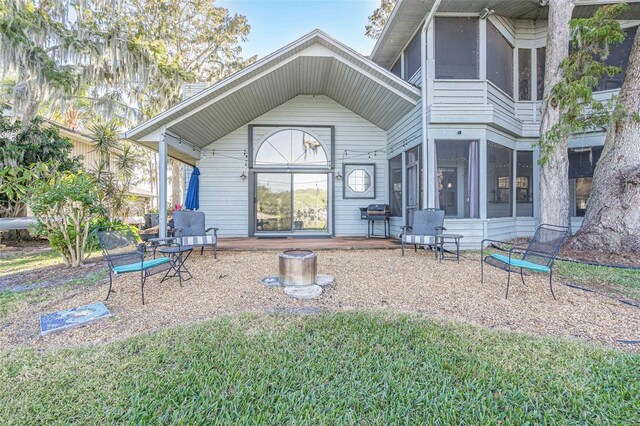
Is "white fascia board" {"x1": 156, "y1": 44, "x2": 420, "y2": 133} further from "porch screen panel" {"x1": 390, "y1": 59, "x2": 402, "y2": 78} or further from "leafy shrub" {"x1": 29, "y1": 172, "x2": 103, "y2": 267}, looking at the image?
"leafy shrub" {"x1": 29, "y1": 172, "x2": 103, "y2": 267}

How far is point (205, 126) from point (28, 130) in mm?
5892

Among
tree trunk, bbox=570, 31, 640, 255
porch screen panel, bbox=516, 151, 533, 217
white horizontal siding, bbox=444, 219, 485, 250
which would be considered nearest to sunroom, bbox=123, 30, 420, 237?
white horizontal siding, bbox=444, 219, 485, 250

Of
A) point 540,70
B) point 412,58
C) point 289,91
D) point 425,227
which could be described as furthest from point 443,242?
point 289,91

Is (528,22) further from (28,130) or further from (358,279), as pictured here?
(28,130)

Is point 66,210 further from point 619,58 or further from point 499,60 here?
point 619,58

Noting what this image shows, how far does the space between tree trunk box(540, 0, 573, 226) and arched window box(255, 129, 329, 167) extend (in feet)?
18.1

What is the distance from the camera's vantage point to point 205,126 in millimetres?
7895

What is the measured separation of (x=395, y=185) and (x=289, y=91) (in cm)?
401

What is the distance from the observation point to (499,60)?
7.23 metres

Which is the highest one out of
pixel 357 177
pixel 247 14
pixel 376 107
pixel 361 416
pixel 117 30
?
pixel 247 14

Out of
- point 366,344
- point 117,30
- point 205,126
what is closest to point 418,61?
point 205,126

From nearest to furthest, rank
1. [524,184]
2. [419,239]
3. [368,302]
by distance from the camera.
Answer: [368,302], [419,239], [524,184]

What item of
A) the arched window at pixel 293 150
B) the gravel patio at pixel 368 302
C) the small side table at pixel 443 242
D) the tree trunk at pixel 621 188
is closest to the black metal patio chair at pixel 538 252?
the gravel patio at pixel 368 302

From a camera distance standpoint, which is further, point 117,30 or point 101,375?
point 117,30
